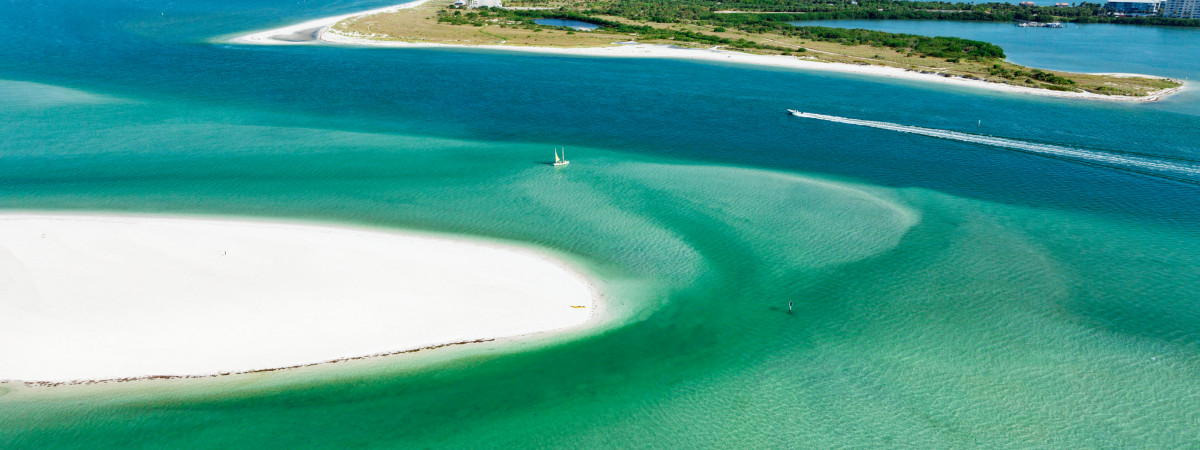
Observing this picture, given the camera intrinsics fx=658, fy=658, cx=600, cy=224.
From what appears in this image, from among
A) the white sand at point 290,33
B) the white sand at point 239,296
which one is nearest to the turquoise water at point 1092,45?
the white sand at point 239,296

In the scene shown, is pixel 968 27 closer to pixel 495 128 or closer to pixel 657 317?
pixel 495 128

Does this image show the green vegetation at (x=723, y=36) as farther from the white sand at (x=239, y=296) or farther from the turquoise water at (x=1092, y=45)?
the white sand at (x=239, y=296)

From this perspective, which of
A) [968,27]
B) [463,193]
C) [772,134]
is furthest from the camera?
[968,27]

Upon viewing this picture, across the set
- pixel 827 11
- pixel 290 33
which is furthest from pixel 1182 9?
pixel 290 33

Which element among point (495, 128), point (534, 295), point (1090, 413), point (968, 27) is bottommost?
point (1090, 413)

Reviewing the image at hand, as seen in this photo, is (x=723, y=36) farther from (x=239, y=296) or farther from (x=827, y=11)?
(x=239, y=296)

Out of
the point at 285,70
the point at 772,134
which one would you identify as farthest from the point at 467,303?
the point at 285,70
